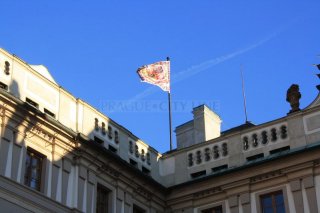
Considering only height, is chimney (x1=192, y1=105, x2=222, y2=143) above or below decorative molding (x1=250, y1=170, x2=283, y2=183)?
above

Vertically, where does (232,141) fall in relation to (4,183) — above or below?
above

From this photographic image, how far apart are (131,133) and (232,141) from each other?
4.80 metres

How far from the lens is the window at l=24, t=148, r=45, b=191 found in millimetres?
24828

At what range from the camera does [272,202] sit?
2920 cm

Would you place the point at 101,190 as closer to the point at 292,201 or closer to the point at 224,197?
the point at 224,197

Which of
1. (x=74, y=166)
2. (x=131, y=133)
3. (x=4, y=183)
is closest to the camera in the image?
(x=4, y=183)

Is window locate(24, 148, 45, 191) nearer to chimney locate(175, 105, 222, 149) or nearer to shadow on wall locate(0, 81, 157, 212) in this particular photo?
shadow on wall locate(0, 81, 157, 212)

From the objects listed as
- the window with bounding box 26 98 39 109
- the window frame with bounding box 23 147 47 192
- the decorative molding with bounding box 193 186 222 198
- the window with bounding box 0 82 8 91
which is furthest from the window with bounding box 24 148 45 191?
the decorative molding with bounding box 193 186 222 198

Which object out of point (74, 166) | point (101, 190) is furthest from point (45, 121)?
point (101, 190)

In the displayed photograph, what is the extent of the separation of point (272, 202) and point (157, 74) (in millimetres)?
11708

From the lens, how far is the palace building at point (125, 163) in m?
24.9

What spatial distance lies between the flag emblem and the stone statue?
8693 millimetres

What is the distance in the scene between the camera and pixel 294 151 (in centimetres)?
2912

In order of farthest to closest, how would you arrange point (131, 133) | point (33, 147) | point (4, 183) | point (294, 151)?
1. point (131, 133)
2. point (294, 151)
3. point (33, 147)
4. point (4, 183)
